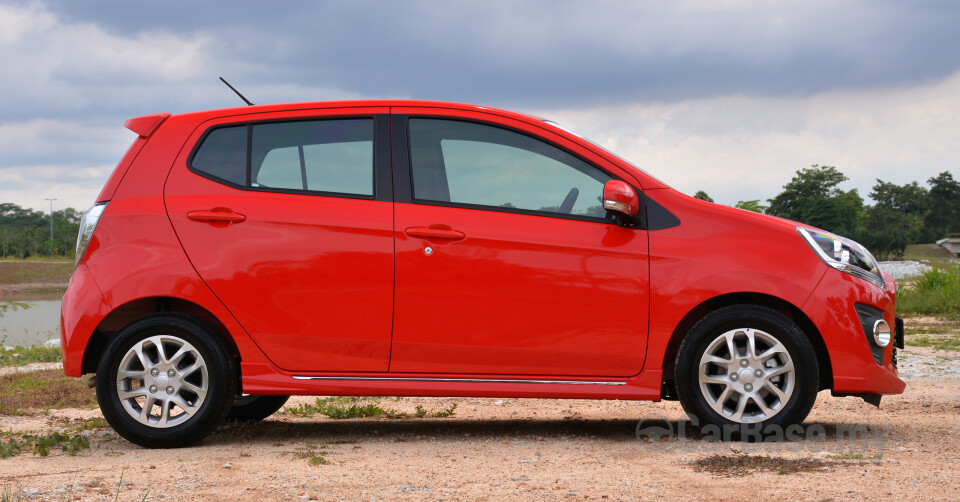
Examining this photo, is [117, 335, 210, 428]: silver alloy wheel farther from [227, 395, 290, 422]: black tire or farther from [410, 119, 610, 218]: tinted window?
[410, 119, 610, 218]: tinted window

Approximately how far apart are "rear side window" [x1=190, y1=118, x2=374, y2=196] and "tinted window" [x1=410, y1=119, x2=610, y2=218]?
1.03ft

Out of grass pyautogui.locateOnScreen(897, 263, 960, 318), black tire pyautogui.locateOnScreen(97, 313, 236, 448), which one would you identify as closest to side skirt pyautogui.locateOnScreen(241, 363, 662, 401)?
black tire pyautogui.locateOnScreen(97, 313, 236, 448)

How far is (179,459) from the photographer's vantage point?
466 centimetres

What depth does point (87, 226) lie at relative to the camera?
16.9 feet

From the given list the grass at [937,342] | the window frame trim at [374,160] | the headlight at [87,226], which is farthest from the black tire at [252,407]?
the grass at [937,342]

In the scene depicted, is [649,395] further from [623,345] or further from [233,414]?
[233,414]

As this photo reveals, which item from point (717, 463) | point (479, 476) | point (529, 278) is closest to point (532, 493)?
point (479, 476)

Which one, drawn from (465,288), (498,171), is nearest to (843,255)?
(498,171)

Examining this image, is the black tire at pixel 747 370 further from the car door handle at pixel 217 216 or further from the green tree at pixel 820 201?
the green tree at pixel 820 201

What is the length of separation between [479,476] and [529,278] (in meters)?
1.15

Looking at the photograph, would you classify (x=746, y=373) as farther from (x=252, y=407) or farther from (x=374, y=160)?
(x=252, y=407)

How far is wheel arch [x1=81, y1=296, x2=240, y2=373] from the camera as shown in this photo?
16.8 feet

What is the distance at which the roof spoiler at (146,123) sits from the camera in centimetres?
532

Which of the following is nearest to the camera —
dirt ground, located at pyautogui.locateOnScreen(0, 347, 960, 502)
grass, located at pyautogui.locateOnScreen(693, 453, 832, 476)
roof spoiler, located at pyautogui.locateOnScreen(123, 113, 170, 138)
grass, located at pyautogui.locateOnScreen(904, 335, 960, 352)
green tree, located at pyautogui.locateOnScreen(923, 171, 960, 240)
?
dirt ground, located at pyautogui.locateOnScreen(0, 347, 960, 502)
